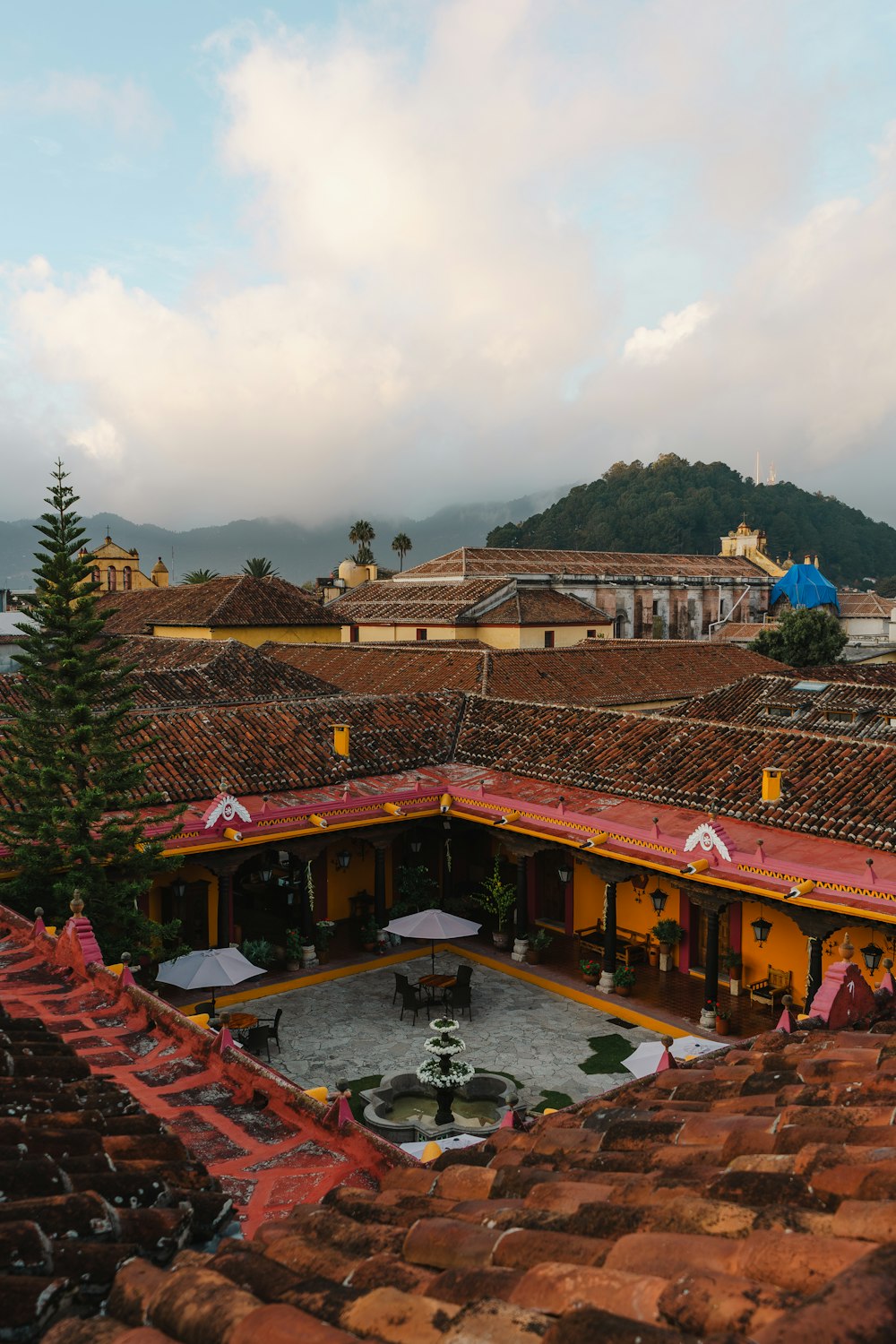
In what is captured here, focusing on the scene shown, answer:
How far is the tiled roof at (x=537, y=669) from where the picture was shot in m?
29.9

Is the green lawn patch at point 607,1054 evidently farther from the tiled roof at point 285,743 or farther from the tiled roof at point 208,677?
the tiled roof at point 208,677

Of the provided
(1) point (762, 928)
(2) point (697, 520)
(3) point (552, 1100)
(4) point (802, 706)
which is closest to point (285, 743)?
(3) point (552, 1100)

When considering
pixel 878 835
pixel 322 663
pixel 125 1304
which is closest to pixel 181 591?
pixel 322 663

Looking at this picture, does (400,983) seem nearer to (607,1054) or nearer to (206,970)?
(206,970)

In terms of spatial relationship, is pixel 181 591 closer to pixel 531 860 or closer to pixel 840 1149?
pixel 531 860

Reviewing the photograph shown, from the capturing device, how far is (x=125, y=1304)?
3078 millimetres

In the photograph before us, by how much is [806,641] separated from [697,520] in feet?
216

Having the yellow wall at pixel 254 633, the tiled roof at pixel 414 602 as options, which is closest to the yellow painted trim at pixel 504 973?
the yellow wall at pixel 254 633

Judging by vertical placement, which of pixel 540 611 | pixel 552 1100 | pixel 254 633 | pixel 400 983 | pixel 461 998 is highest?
pixel 540 611

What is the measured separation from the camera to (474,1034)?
15.5 meters

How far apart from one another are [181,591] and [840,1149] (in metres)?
39.5

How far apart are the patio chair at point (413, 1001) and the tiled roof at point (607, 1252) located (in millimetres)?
11237

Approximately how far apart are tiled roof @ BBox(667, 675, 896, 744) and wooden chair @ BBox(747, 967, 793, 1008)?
9.51 metres

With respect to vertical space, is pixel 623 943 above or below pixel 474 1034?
above
